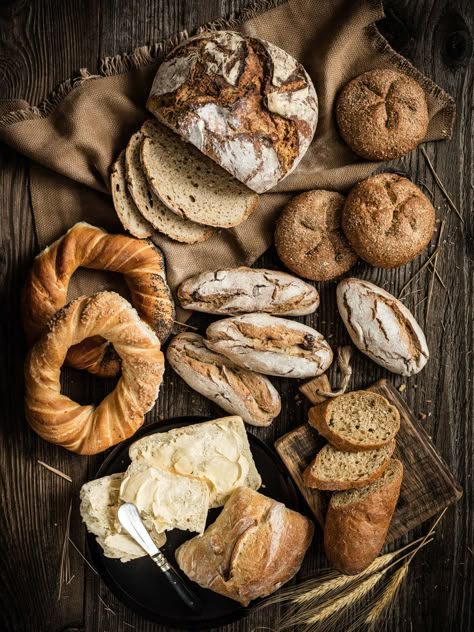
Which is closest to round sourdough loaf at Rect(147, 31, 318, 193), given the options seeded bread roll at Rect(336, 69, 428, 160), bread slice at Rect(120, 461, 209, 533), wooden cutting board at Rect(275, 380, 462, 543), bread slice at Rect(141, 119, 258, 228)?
bread slice at Rect(141, 119, 258, 228)

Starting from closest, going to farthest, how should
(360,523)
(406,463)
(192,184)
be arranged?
(360,523) < (192,184) < (406,463)

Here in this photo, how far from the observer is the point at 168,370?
107 inches

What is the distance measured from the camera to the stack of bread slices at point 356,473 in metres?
2.47

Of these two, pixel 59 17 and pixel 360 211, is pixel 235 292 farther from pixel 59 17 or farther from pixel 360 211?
pixel 59 17

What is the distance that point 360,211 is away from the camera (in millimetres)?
2502

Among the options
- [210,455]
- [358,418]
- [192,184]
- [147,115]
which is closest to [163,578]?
[210,455]

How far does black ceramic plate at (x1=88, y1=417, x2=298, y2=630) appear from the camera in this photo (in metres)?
2.57

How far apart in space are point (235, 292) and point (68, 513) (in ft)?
4.04

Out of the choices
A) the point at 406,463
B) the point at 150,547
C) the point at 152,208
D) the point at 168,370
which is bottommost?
the point at 150,547

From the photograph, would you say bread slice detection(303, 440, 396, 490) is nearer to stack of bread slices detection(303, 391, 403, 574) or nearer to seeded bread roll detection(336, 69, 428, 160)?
stack of bread slices detection(303, 391, 403, 574)

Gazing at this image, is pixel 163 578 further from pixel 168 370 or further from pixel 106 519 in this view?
pixel 168 370

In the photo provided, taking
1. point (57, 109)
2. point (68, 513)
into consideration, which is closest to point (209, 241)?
point (57, 109)

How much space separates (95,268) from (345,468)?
4.46 feet

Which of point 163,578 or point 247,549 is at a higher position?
point 247,549
